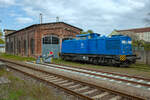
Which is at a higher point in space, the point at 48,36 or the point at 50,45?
the point at 48,36

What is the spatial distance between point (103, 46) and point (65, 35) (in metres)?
10.8

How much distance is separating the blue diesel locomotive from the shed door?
5.44 m

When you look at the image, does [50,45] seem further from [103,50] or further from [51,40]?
[103,50]

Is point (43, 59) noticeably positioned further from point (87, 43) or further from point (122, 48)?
point (122, 48)

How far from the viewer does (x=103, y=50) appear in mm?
14250

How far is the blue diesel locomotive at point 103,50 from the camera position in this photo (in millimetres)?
13047

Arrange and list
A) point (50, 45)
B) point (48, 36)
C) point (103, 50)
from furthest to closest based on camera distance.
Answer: point (48, 36), point (50, 45), point (103, 50)

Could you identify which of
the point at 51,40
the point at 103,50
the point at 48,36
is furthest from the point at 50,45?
the point at 103,50

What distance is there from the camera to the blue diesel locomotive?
1305 cm

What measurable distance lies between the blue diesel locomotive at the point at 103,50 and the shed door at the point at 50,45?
5444 mm

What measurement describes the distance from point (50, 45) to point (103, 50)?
37.8 feet

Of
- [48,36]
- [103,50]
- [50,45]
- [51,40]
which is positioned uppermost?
[48,36]

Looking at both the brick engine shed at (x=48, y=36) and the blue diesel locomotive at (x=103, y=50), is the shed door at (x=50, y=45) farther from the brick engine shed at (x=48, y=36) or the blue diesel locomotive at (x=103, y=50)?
the blue diesel locomotive at (x=103, y=50)

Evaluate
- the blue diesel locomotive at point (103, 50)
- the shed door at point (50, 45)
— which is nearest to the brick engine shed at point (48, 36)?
the shed door at point (50, 45)
